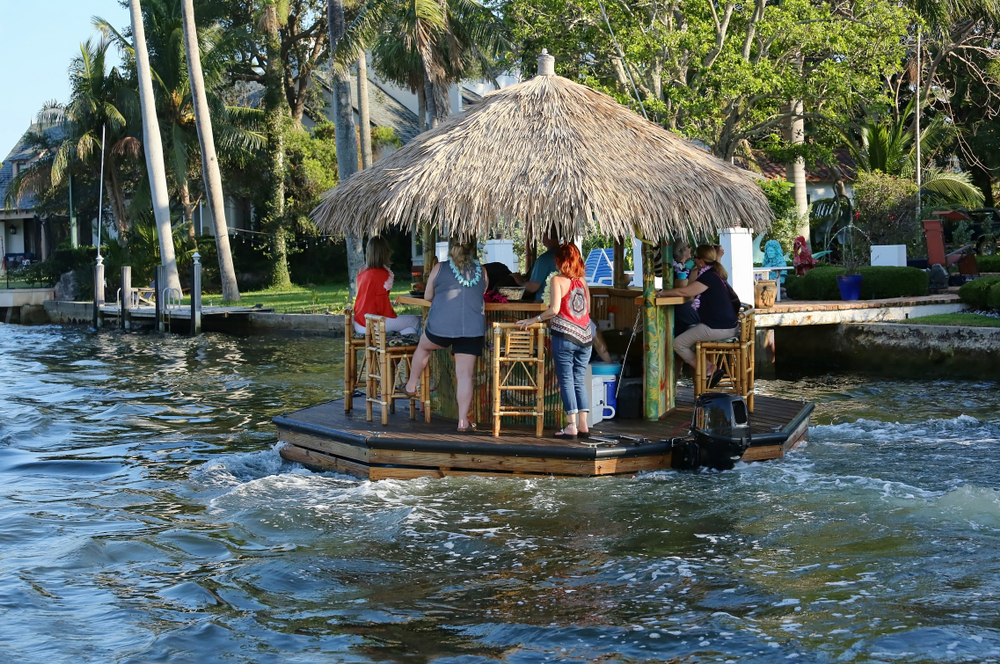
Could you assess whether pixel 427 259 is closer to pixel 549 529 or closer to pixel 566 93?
pixel 566 93

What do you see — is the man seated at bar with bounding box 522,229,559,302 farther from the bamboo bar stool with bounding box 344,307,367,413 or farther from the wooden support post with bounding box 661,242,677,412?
the bamboo bar stool with bounding box 344,307,367,413

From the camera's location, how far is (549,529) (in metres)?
8.47

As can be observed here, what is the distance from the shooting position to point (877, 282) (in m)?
21.2

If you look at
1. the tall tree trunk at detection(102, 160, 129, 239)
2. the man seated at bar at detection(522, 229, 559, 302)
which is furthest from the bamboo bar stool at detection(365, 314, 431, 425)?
the tall tree trunk at detection(102, 160, 129, 239)

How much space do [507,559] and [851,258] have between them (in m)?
17.6

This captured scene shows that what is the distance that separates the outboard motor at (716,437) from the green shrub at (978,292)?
11.8m

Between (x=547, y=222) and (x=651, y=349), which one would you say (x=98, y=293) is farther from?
(x=547, y=222)

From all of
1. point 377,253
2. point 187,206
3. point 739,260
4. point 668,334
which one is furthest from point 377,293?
point 187,206

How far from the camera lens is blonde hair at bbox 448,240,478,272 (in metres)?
9.82

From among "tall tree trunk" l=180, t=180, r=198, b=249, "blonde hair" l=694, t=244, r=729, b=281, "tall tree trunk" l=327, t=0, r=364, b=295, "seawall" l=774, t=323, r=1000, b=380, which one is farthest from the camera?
"tall tree trunk" l=180, t=180, r=198, b=249

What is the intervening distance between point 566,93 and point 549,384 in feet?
9.69

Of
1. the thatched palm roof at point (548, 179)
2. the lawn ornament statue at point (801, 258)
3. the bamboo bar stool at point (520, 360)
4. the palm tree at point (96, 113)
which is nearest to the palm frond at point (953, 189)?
the lawn ornament statue at point (801, 258)

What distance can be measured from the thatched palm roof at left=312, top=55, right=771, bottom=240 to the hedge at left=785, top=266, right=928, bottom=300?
37.0 feet

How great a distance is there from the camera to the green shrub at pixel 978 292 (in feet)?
64.0
